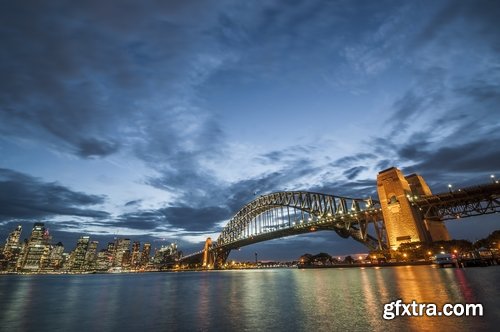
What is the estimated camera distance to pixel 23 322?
16.0 metres

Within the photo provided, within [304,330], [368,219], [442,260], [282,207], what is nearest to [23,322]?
[304,330]

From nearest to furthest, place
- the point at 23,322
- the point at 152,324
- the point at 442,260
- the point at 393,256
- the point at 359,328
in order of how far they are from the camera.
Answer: the point at 359,328
the point at 152,324
the point at 23,322
the point at 442,260
the point at 393,256

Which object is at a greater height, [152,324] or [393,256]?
[393,256]

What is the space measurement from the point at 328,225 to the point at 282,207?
3952 centimetres

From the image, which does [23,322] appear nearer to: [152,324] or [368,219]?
[152,324]

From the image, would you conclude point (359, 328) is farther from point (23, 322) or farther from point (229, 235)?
point (229, 235)

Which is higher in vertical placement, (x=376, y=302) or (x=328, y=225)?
(x=328, y=225)

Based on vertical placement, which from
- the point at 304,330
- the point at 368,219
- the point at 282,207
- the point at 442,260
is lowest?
the point at 304,330

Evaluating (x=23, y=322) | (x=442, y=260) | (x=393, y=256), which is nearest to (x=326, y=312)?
(x=23, y=322)

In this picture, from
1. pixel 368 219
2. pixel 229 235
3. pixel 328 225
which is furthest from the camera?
pixel 229 235

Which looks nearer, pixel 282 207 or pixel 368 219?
pixel 368 219

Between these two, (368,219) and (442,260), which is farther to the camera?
(368,219)

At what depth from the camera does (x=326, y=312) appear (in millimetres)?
14336

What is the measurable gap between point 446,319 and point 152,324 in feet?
42.7
